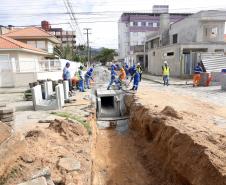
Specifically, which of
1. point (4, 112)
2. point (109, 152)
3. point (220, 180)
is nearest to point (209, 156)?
point (220, 180)

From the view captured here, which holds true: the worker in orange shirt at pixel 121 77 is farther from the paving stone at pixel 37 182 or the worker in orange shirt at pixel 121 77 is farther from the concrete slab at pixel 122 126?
the paving stone at pixel 37 182

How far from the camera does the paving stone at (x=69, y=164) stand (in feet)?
14.0

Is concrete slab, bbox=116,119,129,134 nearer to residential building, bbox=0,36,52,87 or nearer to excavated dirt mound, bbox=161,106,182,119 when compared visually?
excavated dirt mound, bbox=161,106,182,119

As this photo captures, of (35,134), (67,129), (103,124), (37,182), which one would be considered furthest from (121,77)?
(37,182)

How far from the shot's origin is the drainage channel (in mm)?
10809

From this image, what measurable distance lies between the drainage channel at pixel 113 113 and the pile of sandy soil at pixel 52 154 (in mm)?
4382

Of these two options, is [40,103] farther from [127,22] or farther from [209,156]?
[127,22]

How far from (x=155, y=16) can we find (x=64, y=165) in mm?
59487

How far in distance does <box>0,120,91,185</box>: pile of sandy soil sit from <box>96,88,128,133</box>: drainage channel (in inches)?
173

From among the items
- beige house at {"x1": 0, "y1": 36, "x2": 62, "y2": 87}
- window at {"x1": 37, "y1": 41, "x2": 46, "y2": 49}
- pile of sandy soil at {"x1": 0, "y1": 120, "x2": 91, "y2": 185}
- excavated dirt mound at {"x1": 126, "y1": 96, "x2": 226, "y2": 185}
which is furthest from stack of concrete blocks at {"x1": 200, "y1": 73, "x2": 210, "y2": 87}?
window at {"x1": 37, "y1": 41, "x2": 46, "y2": 49}

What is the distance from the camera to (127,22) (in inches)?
2303

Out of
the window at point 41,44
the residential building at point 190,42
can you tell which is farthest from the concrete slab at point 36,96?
the window at point 41,44

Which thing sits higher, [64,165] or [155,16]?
[155,16]

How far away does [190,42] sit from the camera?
21297 mm
